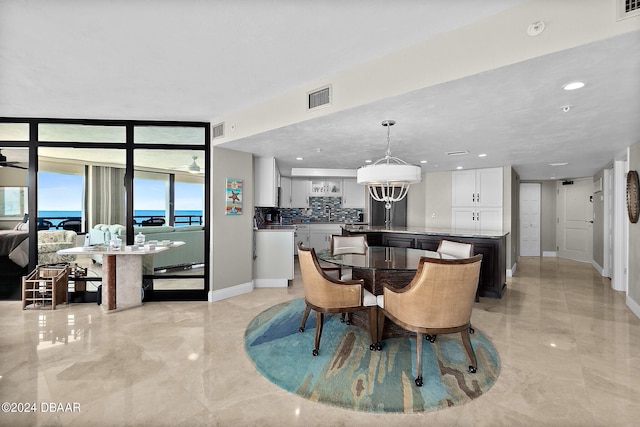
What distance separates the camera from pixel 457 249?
11.5ft

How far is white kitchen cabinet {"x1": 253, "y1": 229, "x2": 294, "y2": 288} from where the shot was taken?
4863mm

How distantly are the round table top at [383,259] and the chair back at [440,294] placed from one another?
399 millimetres

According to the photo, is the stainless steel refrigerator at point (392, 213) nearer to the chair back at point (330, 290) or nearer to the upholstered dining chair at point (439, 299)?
the chair back at point (330, 290)

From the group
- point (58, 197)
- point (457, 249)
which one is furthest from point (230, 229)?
point (457, 249)

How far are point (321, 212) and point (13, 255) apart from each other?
6155mm

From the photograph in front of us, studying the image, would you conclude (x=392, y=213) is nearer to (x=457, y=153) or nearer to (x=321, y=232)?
(x=321, y=232)

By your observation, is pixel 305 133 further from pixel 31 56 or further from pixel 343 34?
pixel 31 56

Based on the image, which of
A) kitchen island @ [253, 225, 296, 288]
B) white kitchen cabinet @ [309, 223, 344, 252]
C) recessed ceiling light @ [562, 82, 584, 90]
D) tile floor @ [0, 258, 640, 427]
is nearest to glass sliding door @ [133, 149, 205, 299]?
tile floor @ [0, 258, 640, 427]

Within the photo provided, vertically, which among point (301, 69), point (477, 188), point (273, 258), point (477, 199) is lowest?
point (273, 258)

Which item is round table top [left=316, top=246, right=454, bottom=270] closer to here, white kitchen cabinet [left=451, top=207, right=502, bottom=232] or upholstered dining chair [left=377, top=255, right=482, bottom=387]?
upholstered dining chair [left=377, top=255, right=482, bottom=387]

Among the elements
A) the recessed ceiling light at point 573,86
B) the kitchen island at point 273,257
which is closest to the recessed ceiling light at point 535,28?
the recessed ceiling light at point 573,86

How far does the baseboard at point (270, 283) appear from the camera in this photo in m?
4.86

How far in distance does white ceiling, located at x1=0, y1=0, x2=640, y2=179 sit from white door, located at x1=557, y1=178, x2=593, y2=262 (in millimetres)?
4487

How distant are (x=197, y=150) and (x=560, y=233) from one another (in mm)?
9192
